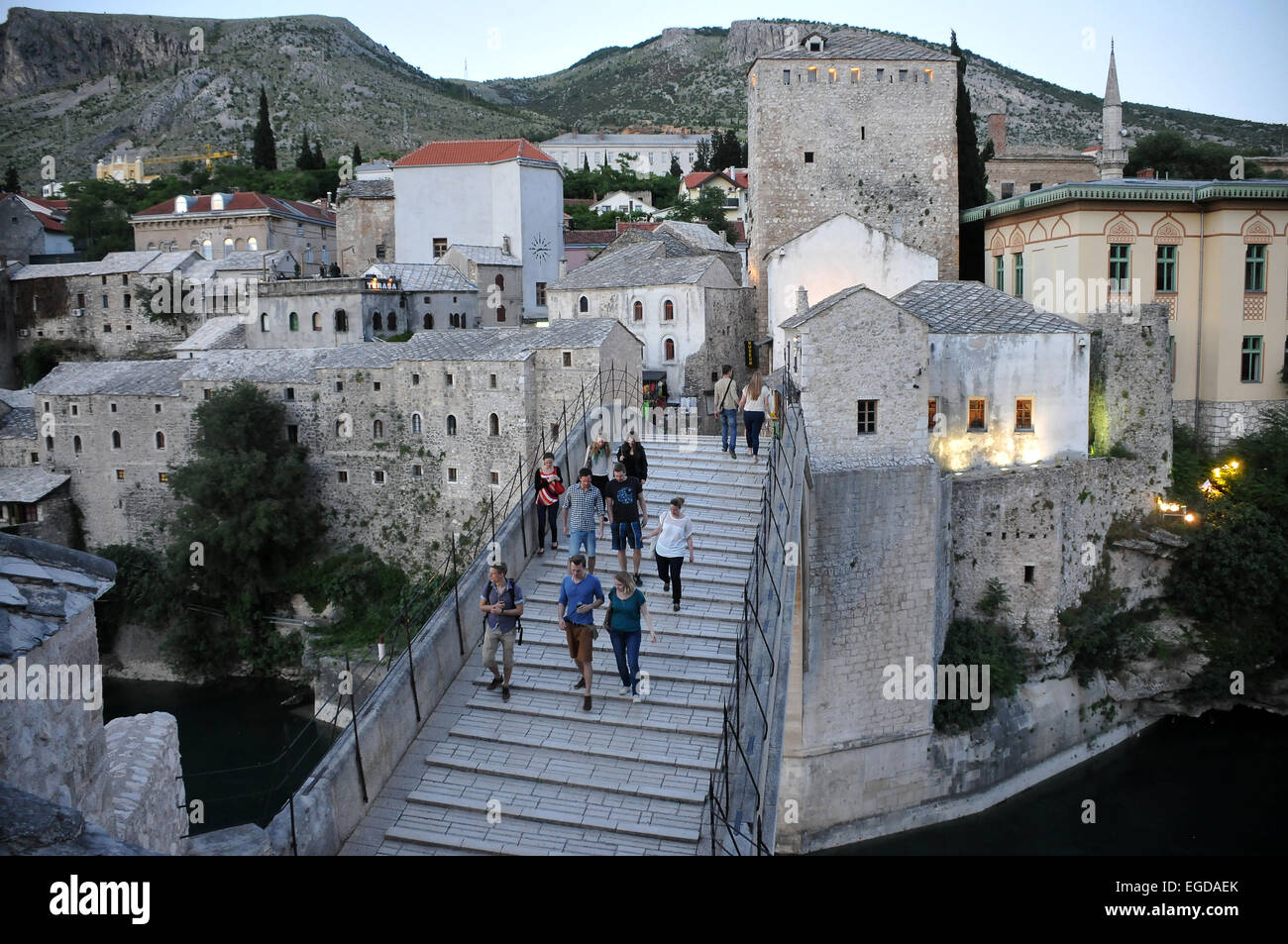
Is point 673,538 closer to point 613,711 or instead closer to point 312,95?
point 613,711

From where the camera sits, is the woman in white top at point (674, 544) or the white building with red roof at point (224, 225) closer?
A: the woman in white top at point (674, 544)

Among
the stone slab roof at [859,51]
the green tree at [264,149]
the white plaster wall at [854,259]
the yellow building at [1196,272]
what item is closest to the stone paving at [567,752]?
the yellow building at [1196,272]

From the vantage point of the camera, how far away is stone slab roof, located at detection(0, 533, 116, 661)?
575 centimetres

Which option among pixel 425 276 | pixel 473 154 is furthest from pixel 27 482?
pixel 473 154

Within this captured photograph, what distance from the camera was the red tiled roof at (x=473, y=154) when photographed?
4725 cm

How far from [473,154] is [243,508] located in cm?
2097

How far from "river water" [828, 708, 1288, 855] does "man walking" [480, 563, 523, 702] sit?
1402cm

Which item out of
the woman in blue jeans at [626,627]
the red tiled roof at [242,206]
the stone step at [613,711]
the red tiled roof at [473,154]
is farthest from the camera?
the red tiled roof at [242,206]

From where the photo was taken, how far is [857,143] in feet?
105

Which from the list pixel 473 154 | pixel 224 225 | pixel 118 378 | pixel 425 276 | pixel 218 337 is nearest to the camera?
pixel 118 378

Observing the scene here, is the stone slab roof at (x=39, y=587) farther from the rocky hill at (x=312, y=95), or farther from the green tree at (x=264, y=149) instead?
the rocky hill at (x=312, y=95)

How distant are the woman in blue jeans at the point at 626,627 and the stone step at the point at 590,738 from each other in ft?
1.37

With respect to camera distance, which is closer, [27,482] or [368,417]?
[368,417]
